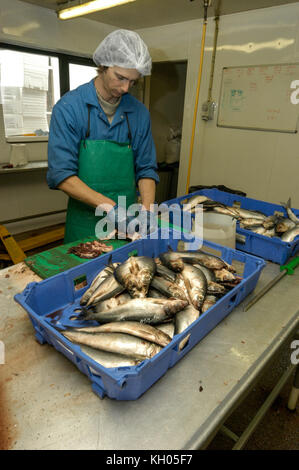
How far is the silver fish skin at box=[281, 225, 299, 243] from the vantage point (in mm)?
1826

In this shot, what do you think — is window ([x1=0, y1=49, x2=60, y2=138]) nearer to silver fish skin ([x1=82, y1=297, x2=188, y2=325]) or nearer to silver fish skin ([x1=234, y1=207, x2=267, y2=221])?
silver fish skin ([x1=234, y1=207, x2=267, y2=221])

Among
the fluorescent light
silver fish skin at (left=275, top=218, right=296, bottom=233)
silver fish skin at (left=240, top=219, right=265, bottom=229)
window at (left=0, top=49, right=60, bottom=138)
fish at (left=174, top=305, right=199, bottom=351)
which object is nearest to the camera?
fish at (left=174, top=305, right=199, bottom=351)

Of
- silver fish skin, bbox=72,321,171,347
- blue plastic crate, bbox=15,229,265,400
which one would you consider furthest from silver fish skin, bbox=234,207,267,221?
silver fish skin, bbox=72,321,171,347

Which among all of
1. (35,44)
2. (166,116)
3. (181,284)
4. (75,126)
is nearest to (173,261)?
(181,284)

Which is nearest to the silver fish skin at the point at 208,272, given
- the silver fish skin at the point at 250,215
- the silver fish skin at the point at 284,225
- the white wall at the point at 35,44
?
the silver fish skin at the point at 284,225

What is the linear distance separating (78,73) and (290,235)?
433cm

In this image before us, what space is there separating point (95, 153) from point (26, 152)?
2385mm

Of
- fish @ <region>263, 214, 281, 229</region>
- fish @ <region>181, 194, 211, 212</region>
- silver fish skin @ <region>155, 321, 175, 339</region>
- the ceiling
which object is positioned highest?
the ceiling

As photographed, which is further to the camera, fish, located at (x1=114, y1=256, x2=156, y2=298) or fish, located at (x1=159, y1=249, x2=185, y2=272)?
fish, located at (x1=159, y1=249, x2=185, y2=272)

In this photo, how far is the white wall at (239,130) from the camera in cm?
339

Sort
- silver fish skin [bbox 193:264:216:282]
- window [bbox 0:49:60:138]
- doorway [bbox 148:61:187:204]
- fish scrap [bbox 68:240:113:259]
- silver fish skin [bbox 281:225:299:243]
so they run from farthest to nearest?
doorway [bbox 148:61:187:204] < window [bbox 0:49:60:138] < silver fish skin [bbox 281:225:299:243] < fish scrap [bbox 68:240:113:259] < silver fish skin [bbox 193:264:216:282]

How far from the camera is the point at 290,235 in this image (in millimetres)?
1846

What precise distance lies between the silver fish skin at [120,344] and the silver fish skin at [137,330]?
0.05 feet

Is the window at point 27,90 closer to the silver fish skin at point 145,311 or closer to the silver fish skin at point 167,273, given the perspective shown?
the silver fish skin at point 167,273
